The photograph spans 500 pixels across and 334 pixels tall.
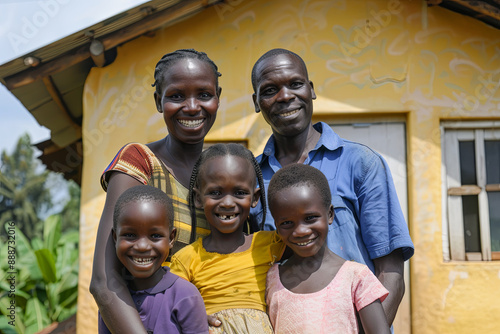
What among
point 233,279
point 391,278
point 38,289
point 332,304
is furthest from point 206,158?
point 38,289

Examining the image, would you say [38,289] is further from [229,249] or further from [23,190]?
[23,190]

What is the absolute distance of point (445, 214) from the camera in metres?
5.44

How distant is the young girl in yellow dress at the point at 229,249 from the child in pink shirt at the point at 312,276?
8 cm

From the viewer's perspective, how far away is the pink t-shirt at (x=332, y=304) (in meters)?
2.05

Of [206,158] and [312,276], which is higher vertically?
[206,158]

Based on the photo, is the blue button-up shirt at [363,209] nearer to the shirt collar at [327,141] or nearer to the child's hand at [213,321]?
the shirt collar at [327,141]

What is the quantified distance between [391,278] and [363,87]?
361 centimetres

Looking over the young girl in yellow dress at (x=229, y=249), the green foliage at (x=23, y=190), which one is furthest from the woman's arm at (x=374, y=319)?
the green foliage at (x=23, y=190)

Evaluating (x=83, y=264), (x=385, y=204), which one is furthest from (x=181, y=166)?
(x=83, y=264)

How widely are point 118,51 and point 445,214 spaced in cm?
388

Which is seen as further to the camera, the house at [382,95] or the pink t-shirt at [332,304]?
the house at [382,95]

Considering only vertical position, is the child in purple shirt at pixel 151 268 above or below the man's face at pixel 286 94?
below

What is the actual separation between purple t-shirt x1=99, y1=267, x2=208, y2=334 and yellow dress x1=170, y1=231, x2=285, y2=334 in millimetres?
133

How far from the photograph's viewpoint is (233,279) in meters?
2.19
